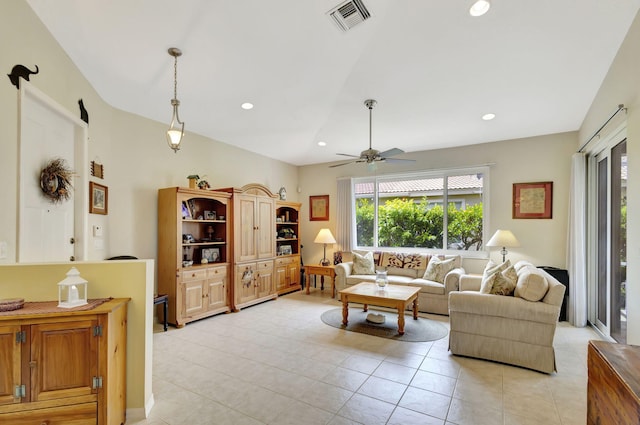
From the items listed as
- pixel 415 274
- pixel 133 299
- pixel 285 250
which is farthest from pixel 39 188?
pixel 415 274

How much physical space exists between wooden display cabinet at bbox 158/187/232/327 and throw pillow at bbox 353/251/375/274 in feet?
7.53

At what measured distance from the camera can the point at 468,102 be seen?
4250 millimetres

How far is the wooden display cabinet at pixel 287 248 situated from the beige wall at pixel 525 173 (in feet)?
8.37

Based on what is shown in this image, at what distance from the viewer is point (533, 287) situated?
304 cm

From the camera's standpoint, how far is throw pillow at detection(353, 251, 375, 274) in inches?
225

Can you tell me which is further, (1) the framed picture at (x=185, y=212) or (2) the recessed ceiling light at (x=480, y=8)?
(1) the framed picture at (x=185, y=212)

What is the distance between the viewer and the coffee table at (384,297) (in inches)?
153

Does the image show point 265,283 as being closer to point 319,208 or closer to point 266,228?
point 266,228

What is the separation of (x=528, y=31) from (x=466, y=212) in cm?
319

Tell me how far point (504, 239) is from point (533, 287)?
1.84m

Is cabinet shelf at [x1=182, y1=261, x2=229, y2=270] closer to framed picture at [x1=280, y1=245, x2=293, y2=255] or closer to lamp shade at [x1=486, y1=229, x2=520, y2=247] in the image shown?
framed picture at [x1=280, y1=245, x2=293, y2=255]

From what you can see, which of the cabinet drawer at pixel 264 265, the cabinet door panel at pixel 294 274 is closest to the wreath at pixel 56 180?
the cabinet drawer at pixel 264 265

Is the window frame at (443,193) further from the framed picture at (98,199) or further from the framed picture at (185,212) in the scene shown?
the framed picture at (98,199)

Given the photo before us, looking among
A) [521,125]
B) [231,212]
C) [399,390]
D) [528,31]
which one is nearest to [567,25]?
[528,31]
